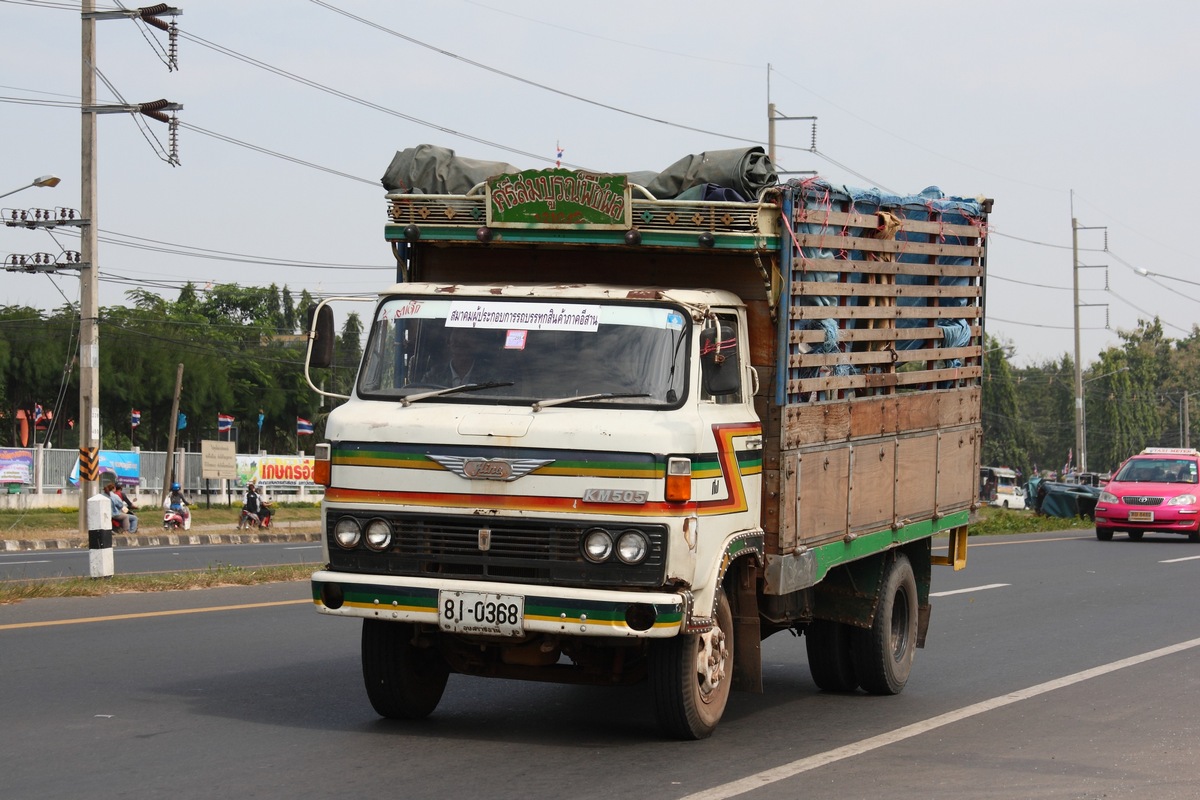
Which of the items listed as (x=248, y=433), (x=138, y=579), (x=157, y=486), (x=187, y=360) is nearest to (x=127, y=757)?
(x=138, y=579)

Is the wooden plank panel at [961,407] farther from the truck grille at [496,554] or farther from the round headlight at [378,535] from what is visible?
the round headlight at [378,535]

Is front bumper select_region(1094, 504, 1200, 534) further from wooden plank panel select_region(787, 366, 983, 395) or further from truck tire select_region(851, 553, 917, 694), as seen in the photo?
truck tire select_region(851, 553, 917, 694)

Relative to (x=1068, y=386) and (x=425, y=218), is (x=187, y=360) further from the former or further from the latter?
(x=1068, y=386)

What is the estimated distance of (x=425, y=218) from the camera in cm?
844

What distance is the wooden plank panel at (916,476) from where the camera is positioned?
9.88m

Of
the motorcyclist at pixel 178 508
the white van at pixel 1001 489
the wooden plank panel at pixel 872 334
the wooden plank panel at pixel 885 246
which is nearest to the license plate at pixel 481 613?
the wooden plank panel at pixel 872 334

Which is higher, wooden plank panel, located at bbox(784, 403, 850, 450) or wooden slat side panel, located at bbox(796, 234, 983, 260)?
wooden slat side panel, located at bbox(796, 234, 983, 260)

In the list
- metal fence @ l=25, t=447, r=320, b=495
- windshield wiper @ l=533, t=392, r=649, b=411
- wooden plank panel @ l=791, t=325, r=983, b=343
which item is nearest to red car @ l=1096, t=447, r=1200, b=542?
wooden plank panel @ l=791, t=325, r=983, b=343

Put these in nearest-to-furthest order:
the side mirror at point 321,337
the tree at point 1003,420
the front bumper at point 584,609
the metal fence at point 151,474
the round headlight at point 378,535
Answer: the front bumper at point 584,609
the round headlight at point 378,535
the side mirror at point 321,337
the metal fence at point 151,474
the tree at point 1003,420

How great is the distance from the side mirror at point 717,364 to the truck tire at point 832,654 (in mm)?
2958

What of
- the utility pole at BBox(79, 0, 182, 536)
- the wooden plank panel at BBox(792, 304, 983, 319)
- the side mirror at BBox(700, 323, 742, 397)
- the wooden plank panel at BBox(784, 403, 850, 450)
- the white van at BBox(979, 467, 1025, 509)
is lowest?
the white van at BBox(979, 467, 1025, 509)

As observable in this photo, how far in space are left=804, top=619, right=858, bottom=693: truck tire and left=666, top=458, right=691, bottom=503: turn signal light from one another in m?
3.29

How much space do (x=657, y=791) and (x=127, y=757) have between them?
2.54 m

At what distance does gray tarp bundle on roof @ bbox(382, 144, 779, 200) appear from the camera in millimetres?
8164
